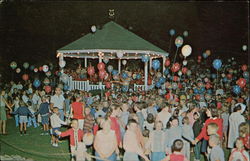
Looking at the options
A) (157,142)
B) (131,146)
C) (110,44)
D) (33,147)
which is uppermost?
(110,44)

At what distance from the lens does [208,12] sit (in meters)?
27.4

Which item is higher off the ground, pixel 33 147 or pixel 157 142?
pixel 157 142

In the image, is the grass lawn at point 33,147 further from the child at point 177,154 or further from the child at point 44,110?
the child at point 177,154

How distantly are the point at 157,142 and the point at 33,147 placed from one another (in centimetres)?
497

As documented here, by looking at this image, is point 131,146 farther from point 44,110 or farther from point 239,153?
point 44,110

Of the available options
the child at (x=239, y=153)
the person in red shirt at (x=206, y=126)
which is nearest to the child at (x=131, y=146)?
the child at (x=239, y=153)

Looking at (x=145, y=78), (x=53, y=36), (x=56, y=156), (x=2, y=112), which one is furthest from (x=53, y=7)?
(x=56, y=156)

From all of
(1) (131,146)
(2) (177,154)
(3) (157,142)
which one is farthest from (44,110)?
(2) (177,154)

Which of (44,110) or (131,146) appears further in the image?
(44,110)

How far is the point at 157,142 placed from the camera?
22.2 feet

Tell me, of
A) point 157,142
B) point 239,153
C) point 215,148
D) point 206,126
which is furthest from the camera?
point 206,126

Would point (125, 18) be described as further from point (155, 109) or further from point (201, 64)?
point (155, 109)

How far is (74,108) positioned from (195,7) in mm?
32376

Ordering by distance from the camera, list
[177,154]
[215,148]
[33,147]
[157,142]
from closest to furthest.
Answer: [177,154]
[215,148]
[157,142]
[33,147]
